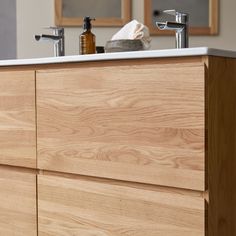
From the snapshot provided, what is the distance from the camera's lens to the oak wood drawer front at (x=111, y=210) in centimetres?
111

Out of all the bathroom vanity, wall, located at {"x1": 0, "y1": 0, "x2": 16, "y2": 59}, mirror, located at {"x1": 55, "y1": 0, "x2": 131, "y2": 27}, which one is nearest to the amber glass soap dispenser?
the bathroom vanity

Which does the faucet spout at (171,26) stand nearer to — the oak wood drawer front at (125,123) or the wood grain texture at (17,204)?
the oak wood drawer front at (125,123)

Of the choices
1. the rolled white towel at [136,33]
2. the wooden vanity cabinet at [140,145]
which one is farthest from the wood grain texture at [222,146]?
the rolled white towel at [136,33]

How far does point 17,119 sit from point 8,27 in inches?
28.8

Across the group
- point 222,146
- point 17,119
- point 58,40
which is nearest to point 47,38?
point 58,40

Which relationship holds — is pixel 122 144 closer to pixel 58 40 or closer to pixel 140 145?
pixel 140 145

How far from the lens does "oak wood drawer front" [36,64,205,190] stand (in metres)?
1.08

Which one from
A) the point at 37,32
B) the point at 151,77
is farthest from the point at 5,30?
the point at 151,77

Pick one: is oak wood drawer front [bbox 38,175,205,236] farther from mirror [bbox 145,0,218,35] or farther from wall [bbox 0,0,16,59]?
wall [bbox 0,0,16,59]

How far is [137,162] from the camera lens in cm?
117

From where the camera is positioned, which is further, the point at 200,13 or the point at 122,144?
the point at 200,13

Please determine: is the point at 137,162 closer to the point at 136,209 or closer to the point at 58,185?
the point at 136,209

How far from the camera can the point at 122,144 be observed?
1.20 m

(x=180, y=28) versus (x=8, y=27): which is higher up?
(x=8, y=27)
